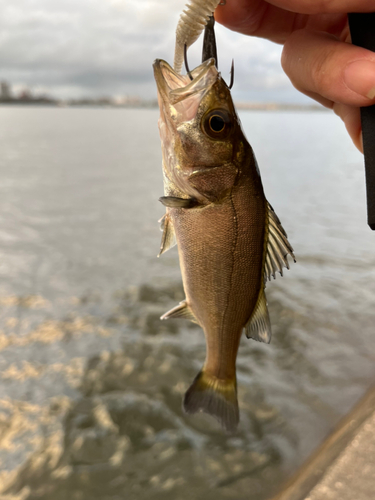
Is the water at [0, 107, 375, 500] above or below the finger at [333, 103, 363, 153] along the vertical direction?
below

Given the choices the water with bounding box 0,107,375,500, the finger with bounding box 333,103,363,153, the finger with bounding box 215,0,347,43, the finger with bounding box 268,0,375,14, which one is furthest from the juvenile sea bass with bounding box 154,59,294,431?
the water with bounding box 0,107,375,500

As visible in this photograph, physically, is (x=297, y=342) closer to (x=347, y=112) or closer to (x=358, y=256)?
(x=347, y=112)

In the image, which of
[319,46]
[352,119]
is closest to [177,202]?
[319,46]

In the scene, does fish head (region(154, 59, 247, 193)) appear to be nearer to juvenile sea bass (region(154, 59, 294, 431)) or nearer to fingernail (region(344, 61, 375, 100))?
juvenile sea bass (region(154, 59, 294, 431))

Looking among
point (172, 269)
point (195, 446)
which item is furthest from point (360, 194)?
point (195, 446)

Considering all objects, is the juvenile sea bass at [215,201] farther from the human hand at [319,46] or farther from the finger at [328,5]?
the human hand at [319,46]
